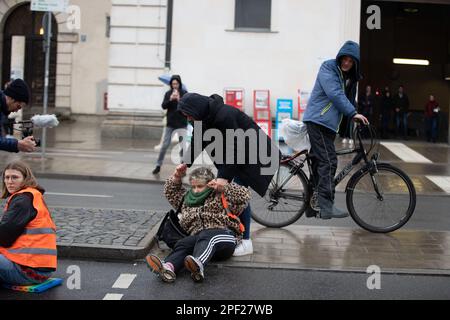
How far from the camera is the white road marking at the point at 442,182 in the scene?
39.7 ft

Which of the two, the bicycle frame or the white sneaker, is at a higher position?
the bicycle frame

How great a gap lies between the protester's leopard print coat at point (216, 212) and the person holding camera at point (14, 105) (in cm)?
149

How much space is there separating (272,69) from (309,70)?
1.04m

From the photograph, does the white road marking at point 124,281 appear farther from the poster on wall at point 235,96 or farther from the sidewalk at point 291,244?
the poster on wall at point 235,96

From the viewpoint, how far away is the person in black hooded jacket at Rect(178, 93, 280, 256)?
247 inches

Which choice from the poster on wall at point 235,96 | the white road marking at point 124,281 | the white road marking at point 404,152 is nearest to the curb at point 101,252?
the white road marking at point 124,281

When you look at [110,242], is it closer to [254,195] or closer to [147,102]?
[254,195]

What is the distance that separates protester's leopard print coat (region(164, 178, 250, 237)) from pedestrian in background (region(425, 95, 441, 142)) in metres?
17.0

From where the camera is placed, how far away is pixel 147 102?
20.8m

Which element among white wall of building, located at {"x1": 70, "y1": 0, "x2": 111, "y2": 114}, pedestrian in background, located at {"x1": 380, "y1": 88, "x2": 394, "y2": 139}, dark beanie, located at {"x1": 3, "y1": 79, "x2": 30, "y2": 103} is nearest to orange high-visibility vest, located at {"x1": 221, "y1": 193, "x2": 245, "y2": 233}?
dark beanie, located at {"x1": 3, "y1": 79, "x2": 30, "y2": 103}

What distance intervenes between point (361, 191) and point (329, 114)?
905 millimetres

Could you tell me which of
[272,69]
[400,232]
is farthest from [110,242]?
[272,69]

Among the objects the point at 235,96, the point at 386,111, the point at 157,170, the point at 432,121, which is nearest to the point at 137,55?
the point at 235,96

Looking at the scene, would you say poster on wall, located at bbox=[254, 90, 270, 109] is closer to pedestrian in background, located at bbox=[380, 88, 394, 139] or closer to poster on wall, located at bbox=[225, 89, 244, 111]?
poster on wall, located at bbox=[225, 89, 244, 111]
